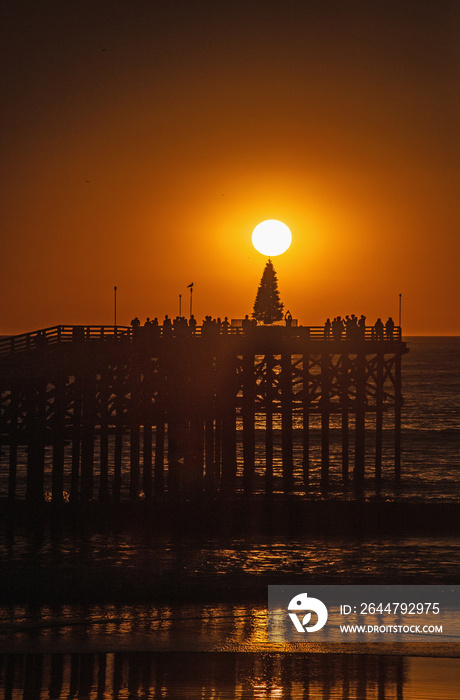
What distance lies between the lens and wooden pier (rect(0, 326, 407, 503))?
96.2 feet

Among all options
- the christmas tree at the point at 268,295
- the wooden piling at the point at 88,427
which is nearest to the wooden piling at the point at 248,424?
the wooden piling at the point at 88,427

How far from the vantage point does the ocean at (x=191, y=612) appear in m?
14.6

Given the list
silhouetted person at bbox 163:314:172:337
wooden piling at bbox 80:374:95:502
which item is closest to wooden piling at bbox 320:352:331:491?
silhouetted person at bbox 163:314:172:337

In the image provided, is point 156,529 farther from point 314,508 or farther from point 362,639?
point 362,639

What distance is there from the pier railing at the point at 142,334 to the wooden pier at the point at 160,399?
0.05 meters

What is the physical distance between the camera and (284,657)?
52.2 ft

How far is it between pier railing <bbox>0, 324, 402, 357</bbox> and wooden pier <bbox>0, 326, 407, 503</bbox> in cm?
5

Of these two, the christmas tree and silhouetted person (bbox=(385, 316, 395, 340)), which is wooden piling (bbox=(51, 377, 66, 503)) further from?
the christmas tree

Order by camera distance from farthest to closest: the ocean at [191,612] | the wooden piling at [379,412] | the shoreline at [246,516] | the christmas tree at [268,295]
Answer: the christmas tree at [268,295], the wooden piling at [379,412], the shoreline at [246,516], the ocean at [191,612]

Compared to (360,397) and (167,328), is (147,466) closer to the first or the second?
(167,328)

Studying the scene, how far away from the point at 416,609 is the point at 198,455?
16.0 metres

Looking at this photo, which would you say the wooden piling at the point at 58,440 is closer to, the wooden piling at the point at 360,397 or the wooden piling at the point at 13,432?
the wooden piling at the point at 13,432

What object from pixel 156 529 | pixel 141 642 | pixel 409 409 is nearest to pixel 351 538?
pixel 156 529

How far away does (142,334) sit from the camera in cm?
3294
